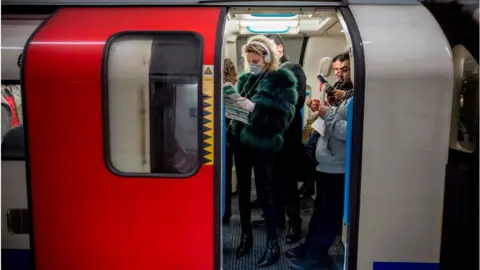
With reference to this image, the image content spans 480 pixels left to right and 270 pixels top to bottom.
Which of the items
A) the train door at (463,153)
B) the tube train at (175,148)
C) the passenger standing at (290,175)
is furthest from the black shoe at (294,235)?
the train door at (463,153)

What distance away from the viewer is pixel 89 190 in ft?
7.44

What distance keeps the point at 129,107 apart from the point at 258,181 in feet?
3.71

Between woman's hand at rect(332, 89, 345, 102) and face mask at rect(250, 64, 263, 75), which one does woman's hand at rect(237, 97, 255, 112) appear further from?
woman's hand at rect(332, 89, 345, 102)

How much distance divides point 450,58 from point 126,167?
6.26 ft

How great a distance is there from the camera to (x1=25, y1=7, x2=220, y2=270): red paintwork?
2.24 metres

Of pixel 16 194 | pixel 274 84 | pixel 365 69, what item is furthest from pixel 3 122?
pixel 365 69

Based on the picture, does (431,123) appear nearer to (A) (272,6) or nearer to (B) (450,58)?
(B) (450,58)

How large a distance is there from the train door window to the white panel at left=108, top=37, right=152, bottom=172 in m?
1.80

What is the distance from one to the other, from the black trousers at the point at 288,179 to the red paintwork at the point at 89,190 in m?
1.25

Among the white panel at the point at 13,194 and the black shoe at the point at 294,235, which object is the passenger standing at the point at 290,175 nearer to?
the black shoe at the point at 294,235

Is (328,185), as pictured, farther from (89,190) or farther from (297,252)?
(89,190)

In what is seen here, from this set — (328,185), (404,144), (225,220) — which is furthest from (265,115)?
(225,220)

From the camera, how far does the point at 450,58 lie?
2217mm

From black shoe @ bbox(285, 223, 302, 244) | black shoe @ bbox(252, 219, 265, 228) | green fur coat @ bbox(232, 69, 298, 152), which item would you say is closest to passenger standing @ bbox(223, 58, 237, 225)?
black shoe @ bbox(252, 219, 265, 228)
